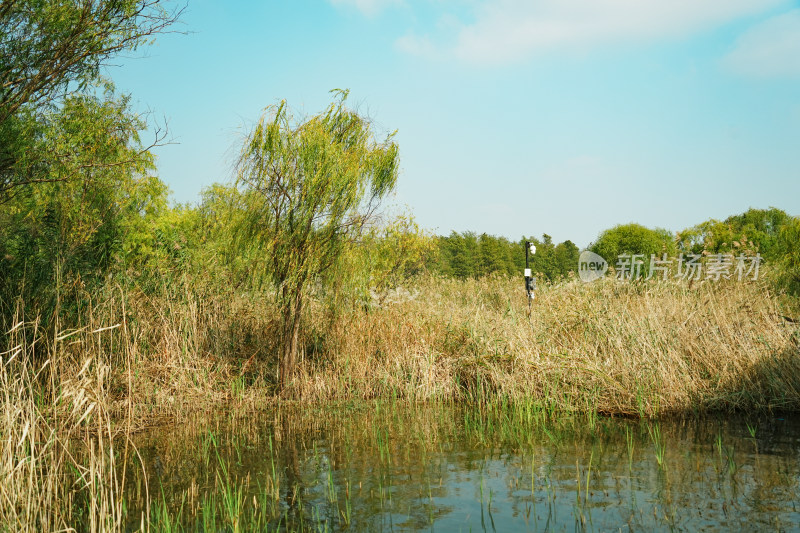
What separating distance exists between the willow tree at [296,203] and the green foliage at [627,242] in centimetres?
3139

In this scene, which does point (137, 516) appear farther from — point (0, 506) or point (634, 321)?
point (634, 321)

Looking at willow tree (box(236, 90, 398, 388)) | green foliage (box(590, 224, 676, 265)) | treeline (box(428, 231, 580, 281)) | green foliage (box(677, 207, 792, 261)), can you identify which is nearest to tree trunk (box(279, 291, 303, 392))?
willow tree (box(236, 90, 398, 388))

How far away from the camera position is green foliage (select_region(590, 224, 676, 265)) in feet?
125

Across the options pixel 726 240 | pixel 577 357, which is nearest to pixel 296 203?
pixel 577 357

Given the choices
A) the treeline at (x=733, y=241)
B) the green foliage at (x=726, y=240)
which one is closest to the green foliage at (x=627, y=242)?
the treeline at (x=733, y=241)

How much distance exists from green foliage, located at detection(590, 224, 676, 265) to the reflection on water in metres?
32.2

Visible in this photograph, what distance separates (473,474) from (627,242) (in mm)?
36313

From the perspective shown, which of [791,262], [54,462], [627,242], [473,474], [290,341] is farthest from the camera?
[627,242]

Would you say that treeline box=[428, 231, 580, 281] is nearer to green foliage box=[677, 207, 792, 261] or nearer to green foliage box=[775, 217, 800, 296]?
green foliage box=[677, 207, 792, 261]

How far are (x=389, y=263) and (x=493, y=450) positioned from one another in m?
8.03

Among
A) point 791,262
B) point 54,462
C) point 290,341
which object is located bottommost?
point 54,462

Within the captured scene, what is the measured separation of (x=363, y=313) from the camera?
10812 mm

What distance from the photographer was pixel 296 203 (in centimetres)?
940

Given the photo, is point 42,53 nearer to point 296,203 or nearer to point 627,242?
Answer: point 296,203
